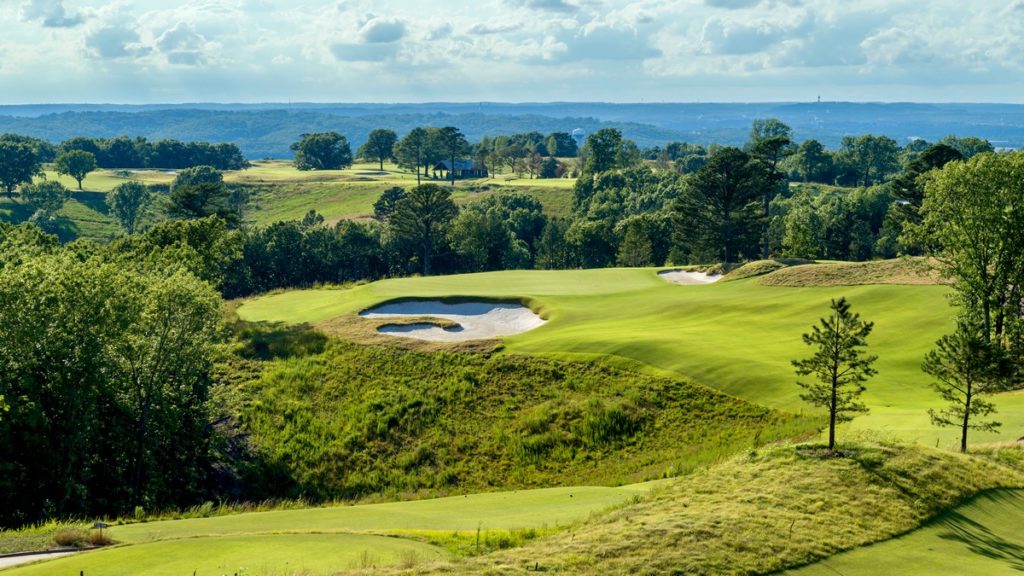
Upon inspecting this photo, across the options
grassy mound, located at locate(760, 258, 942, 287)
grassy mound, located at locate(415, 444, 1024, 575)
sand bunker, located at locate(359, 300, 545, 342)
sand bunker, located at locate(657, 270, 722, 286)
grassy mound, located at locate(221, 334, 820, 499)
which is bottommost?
grassy mound, located at locate(221, 334, 820, 499)

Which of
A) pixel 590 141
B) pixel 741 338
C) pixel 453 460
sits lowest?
pixel 453 460

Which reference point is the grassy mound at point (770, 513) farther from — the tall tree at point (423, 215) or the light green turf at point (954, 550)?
the tall tree at point (423, 215)

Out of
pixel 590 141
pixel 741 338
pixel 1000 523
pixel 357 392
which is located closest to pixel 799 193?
pixel 590 141

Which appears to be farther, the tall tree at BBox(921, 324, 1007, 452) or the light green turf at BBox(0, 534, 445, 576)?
the tall tree at BBox(921, 324, 1007, 452)

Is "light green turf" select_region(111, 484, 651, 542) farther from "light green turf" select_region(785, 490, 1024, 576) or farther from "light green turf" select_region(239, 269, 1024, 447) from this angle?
"light green turf" select_region(239, 269, 1024, 447)

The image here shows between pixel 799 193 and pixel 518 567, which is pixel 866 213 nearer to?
pixel 799 193

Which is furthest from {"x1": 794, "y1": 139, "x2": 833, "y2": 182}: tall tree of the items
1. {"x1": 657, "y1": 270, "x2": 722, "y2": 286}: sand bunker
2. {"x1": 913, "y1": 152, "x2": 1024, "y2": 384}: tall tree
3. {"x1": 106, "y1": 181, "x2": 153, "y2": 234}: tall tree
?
{"x1": 913, "y1": 152, "x2": 1024, "y2": 384}: tall tree

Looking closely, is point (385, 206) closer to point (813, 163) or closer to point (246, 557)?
point (813, 163)
